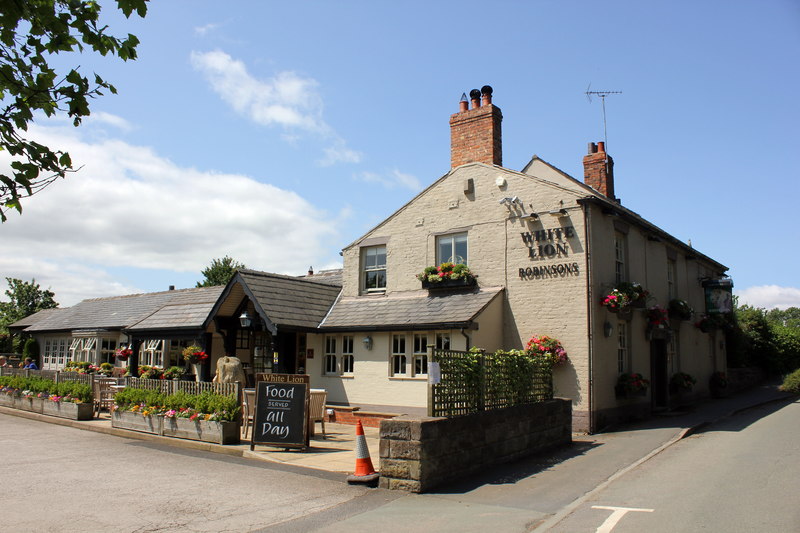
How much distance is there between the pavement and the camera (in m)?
9.51

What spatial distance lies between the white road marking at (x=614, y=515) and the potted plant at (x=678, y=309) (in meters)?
14.1

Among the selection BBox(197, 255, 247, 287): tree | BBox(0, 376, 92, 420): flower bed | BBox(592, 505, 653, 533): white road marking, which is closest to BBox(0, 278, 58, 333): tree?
BBox(197, 255, 247, 287): tree

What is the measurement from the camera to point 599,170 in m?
22.0

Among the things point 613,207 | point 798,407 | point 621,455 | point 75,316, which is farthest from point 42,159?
point 75,316

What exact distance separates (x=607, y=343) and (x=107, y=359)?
24744mm

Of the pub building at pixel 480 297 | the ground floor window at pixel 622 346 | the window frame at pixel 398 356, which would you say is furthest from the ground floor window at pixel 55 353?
the ground floor window at pixel 622 346

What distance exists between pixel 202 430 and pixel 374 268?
880 cm

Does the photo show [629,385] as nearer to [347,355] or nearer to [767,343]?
[347,355]

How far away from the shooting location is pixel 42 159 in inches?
200

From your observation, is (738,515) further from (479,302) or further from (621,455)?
(479,302)

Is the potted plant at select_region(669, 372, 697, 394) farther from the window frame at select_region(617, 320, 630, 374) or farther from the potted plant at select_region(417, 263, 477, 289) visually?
the potted plant at select_region(417, 263, 477, 289)

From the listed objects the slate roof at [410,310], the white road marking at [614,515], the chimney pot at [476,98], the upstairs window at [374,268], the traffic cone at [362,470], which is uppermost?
the chimney pot at [476,98]

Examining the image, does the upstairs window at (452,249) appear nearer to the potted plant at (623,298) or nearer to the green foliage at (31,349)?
the potted plant at (623,298)

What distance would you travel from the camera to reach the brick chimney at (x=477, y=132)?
58.8 ft
